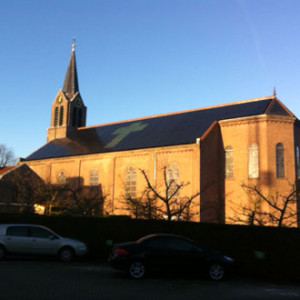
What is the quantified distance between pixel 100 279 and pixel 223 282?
399 centimetres

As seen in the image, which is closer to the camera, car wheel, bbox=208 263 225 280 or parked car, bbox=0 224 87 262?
Answer: car wheel, bbox=208 263 225 280

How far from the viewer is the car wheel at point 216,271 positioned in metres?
12.1

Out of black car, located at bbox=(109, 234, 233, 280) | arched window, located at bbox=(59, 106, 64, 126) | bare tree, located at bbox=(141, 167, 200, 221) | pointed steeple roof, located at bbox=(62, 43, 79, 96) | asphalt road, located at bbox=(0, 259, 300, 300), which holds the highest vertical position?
pointed steeple roof, located at bbox=(62, 43, 79, 96)

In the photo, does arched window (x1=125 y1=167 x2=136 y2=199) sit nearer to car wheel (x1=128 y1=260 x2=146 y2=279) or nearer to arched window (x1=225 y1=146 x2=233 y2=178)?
arched window (x1=225 y1=146 x2=233 y2=178)

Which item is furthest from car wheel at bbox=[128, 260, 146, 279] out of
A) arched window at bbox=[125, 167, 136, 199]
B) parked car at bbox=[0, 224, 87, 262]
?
arched window at bbox=[125, 167, 136, 199]

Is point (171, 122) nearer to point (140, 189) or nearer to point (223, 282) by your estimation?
point (140, 189)

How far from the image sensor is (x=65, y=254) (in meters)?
15.2

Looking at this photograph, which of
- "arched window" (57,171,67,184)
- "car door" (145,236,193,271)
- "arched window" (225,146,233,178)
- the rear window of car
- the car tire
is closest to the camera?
"car door" (145,236,193,271)

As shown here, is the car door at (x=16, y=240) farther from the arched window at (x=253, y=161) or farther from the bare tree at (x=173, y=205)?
the arched window at (x=253, y=161)

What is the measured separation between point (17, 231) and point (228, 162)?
2315 cm

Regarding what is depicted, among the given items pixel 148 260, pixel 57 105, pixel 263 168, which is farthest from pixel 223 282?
pixel 57 105

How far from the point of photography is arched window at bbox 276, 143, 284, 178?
105 feet

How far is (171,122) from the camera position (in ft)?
129

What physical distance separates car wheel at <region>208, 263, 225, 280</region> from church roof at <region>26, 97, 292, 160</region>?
21.3 meters
